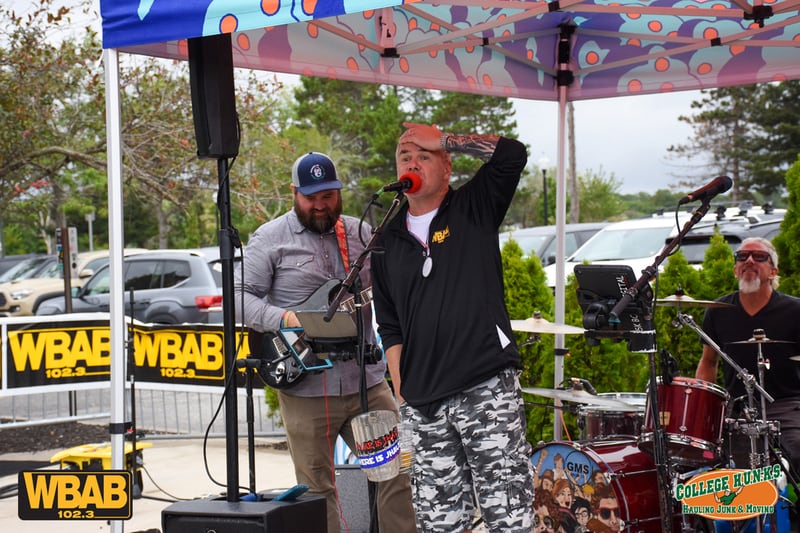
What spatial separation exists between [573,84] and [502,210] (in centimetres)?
277

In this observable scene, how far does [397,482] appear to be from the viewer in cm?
409

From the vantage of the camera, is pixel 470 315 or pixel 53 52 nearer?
pixel 470 315

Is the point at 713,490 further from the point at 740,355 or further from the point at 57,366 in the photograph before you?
the point at 57,366

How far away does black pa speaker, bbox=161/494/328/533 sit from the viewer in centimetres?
308

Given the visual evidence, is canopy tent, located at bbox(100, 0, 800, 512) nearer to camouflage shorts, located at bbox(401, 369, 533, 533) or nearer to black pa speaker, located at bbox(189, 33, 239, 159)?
black pa speaker, located at bbox(189, 33, 239, 159)

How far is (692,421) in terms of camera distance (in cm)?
445

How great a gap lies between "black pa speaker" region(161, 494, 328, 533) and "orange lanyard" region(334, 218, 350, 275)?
1158mm

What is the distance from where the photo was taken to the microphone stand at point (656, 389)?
3879 mm

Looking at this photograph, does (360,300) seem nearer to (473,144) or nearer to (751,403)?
(473,144)

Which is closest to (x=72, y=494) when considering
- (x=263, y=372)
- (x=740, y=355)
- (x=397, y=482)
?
(x=263, y=372)

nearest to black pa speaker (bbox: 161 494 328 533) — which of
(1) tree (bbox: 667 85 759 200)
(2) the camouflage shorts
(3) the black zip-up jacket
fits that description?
(2) the camouflage shorts

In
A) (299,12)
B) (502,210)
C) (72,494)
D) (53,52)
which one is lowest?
(72,494)

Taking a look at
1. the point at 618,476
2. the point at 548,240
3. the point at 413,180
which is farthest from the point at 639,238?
the point at 413,180

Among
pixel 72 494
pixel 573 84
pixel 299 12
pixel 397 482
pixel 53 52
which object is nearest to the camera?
pixel 299 12
